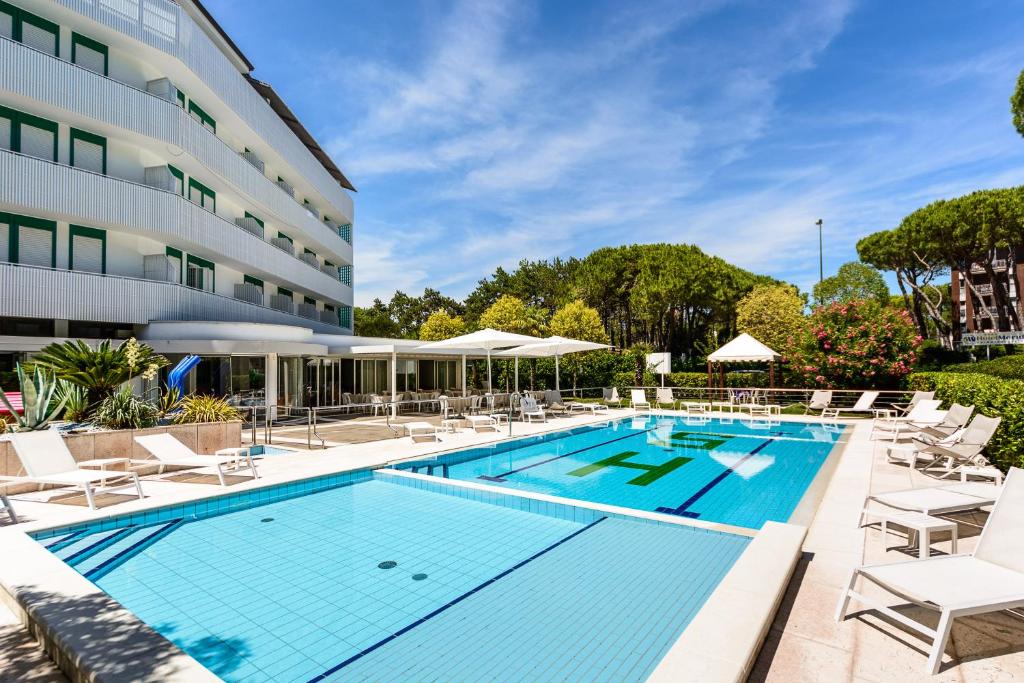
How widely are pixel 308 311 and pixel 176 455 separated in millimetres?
22852

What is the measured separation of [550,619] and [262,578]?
2.98 metres

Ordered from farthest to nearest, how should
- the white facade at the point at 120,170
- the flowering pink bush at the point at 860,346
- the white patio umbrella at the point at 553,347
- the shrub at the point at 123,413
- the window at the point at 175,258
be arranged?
1. the window at the point at 175,258
2. the flowering pink bush at the point at 860,346
3. the white patio umbrella at the point at 553,347
4. the white facade at the point at 120,170
5. the shrub at the point at 123,413

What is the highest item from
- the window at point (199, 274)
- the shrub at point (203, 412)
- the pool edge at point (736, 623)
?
the window at point (199, 274)

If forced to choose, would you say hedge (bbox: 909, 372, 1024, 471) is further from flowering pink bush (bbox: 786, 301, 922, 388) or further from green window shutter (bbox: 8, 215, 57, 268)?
green window shutter (bbox: 8, 215, 57, 268)

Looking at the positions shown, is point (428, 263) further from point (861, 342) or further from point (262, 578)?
point (262, 578)

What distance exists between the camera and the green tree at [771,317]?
33469 mm

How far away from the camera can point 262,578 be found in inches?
215

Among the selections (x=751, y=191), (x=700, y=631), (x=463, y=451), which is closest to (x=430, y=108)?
(x=463, y=451)

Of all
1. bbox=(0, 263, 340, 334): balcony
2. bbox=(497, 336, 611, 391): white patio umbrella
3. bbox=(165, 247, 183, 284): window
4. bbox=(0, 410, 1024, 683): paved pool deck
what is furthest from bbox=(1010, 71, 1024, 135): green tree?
bbox=(165, 247, 183, 284): window

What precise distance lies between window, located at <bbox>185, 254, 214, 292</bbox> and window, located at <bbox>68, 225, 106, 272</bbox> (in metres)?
2.94

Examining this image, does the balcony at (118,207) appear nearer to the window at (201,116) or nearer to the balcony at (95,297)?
the balcony at (95,297)

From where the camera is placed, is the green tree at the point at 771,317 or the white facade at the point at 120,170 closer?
the white facade at the point at 120,170

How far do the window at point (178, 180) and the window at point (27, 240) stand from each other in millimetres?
3961

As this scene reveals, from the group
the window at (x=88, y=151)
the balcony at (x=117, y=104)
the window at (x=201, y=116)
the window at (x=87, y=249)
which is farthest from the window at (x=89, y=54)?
the window at (x=87, y=249)
